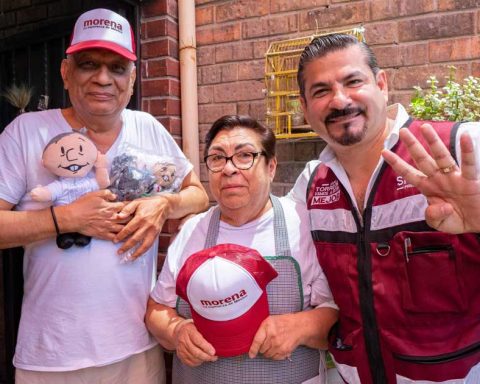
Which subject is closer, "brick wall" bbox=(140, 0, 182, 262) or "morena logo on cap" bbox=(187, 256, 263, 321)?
"morena logo on cap" bbox=(187, 256, 263, 321)

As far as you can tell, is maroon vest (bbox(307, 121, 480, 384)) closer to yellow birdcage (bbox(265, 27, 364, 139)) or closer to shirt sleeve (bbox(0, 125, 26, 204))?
yellow birdcage (bbox(265, 27, 364, 139))

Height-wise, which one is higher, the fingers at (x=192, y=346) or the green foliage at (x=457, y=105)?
the green foliage at (x=457, y=105)

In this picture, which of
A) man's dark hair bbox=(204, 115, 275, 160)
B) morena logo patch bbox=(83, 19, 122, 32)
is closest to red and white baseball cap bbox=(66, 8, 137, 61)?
morena logo patch bbox=(83, 19, 122, 32)

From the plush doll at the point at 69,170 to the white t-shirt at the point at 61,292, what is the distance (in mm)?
54

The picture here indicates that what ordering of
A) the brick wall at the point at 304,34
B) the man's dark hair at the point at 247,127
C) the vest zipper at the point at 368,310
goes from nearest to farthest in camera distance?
the vest zipper at the point at 368,310 → the man's dark hair at the point at 247,127 → the brick wall at the point at 304,34

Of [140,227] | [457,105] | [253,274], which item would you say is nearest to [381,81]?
[457,105]

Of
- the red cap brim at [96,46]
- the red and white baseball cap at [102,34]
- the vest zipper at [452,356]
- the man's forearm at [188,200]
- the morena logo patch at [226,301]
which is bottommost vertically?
the vest zipper at [452,356]

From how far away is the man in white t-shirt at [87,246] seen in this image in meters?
1.52

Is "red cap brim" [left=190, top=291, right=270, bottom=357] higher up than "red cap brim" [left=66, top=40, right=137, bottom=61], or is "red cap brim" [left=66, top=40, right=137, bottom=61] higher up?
"red cap brim" [left=66, top=40, right=137, bottom=61]

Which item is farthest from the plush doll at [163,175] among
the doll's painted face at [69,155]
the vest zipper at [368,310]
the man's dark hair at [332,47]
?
the vest zipper at [368,310]

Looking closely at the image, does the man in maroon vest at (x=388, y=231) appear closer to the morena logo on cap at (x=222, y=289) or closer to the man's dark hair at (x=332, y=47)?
the man's dark hair at (x=332, y=47)

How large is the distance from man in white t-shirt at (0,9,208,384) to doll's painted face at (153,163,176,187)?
0.24 feet

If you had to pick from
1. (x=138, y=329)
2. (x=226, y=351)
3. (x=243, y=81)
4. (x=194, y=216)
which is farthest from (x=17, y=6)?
(x=226, y=351)

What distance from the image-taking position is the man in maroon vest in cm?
118
